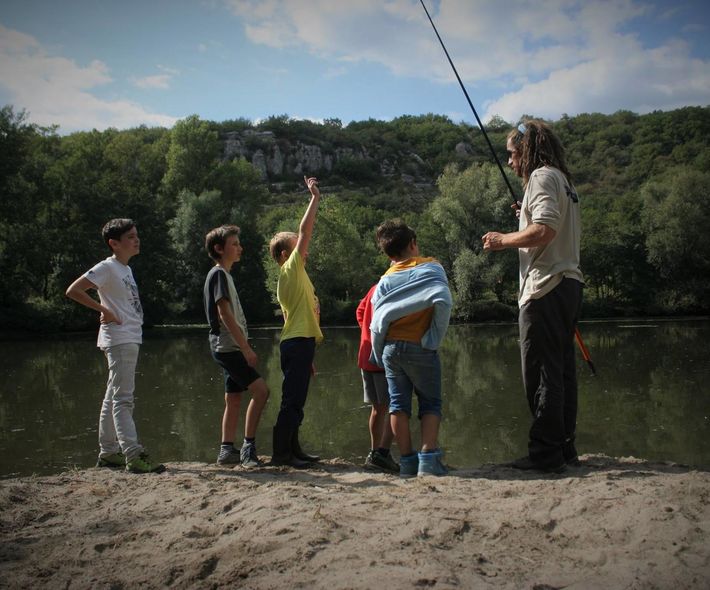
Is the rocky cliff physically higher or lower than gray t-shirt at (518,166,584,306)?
higher

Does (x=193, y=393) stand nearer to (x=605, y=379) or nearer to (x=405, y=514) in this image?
(x=605, y=379)

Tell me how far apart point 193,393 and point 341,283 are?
2680 centimetres

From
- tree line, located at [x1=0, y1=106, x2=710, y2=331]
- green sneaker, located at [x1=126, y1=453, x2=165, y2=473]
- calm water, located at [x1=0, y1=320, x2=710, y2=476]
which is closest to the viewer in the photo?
green sneaker, located at [x1=126, y1=453, x2=165, y2=473]

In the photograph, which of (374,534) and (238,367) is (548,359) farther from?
(238,367)

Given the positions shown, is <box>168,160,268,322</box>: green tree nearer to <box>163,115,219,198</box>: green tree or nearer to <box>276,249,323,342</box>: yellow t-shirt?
<box>163,115,219,198</box>: green tree

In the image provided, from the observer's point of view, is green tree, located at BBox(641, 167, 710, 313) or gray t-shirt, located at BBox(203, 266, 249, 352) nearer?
gray t-shirt, located at BBox(203, 266, 249, 352)

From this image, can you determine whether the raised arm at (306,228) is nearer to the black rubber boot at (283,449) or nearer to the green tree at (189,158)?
the black rubber boot at (283,449)

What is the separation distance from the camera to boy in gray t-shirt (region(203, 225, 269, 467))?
4688mm

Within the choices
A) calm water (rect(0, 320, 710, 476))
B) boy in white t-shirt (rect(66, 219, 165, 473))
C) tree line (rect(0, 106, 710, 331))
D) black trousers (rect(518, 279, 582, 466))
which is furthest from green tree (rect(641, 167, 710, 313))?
boy in white t-shirt (rect(66, 219, 165, 473))

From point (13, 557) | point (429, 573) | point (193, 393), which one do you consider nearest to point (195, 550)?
point (13, 557)

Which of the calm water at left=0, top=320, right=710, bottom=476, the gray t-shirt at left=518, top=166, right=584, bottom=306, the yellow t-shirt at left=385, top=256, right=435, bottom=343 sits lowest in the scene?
the calm water at left=0, top=320, right=710, bottom=476

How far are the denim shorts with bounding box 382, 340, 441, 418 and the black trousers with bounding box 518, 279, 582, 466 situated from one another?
0.60 metres

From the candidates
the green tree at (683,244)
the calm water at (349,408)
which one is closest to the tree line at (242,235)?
the green tree at (683,244)

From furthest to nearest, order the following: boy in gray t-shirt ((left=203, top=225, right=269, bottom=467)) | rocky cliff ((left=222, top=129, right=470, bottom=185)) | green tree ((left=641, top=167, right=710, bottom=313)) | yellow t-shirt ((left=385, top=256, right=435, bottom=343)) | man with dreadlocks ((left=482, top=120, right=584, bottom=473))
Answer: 1. rocky cliff ((left=222, top=129, right=470, bottom=185))
2. green tree ((left=641, top=167, right=710, bottom=313))
3. boy in gray t-shirt ((left=203, top=225, right=269, bottom=467))
4. yellow t-shirt ((left=385, top=256, right=435, bottom=343))
5. man with dreadlocks ((left=482, top=120, right=584, bottom=473))
